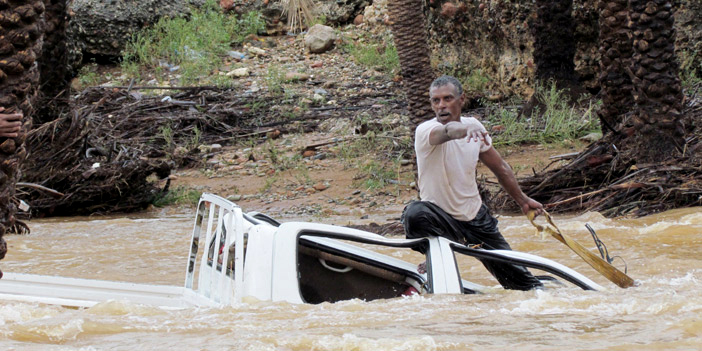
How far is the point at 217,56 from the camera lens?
18344 mm

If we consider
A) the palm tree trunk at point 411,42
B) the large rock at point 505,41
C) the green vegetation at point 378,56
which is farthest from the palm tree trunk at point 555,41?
the green vegetation at point 378,56

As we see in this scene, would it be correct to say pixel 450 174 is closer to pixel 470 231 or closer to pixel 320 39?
pixel 470 231

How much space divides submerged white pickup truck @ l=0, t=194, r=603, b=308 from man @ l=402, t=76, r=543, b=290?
1.64 ft

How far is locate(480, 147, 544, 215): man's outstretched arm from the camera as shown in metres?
5.71

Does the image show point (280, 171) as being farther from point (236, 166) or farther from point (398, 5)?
point (398, 5)

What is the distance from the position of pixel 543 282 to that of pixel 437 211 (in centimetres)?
76

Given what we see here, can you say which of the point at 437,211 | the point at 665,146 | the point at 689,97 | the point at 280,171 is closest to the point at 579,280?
the point at 437,211

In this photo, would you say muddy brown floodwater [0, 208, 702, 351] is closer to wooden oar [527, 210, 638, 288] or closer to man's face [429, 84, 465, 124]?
wooden oar [527, 210, 638, 288]

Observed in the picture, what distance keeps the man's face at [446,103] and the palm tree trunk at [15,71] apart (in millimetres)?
2445

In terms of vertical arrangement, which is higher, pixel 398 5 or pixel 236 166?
pixel 398 5

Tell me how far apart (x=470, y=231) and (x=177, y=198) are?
7204mm

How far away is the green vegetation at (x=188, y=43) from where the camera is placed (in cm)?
1788

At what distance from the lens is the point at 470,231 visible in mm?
5609

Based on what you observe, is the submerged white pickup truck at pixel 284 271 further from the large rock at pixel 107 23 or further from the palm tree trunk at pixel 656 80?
the large rock at pixel 107 23
